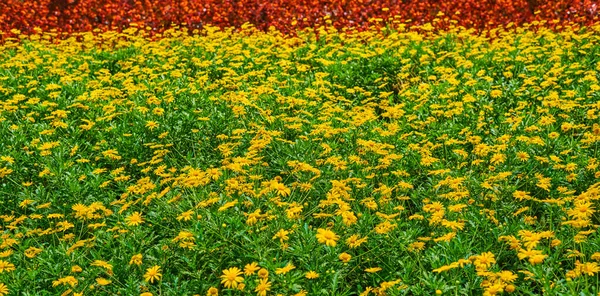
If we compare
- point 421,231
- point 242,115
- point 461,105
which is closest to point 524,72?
point 461,105

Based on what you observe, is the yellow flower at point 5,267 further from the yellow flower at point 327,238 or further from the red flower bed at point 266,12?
the red flower bed at point 266,12

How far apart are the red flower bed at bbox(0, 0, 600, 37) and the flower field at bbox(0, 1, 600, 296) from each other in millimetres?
1438

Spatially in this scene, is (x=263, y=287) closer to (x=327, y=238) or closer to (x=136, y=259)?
(x=327, y=238)

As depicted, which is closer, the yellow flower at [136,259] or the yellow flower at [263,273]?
the yellow flower at [263,273]

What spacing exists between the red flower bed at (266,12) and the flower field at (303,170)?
144 cm

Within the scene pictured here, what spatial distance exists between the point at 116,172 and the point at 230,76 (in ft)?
8.51

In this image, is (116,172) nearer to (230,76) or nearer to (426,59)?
(230,76)

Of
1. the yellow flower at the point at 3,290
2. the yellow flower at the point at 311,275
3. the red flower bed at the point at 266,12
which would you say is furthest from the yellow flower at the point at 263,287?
the red flower bed at the point at 266,12

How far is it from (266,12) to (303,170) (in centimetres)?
595

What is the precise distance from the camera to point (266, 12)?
10039mm

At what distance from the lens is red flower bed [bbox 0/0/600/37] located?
9594 mm

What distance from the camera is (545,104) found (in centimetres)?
534

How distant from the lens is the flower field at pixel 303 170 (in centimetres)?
353

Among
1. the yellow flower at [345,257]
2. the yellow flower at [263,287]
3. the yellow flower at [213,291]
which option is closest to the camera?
the yellow flower at [263,287]
